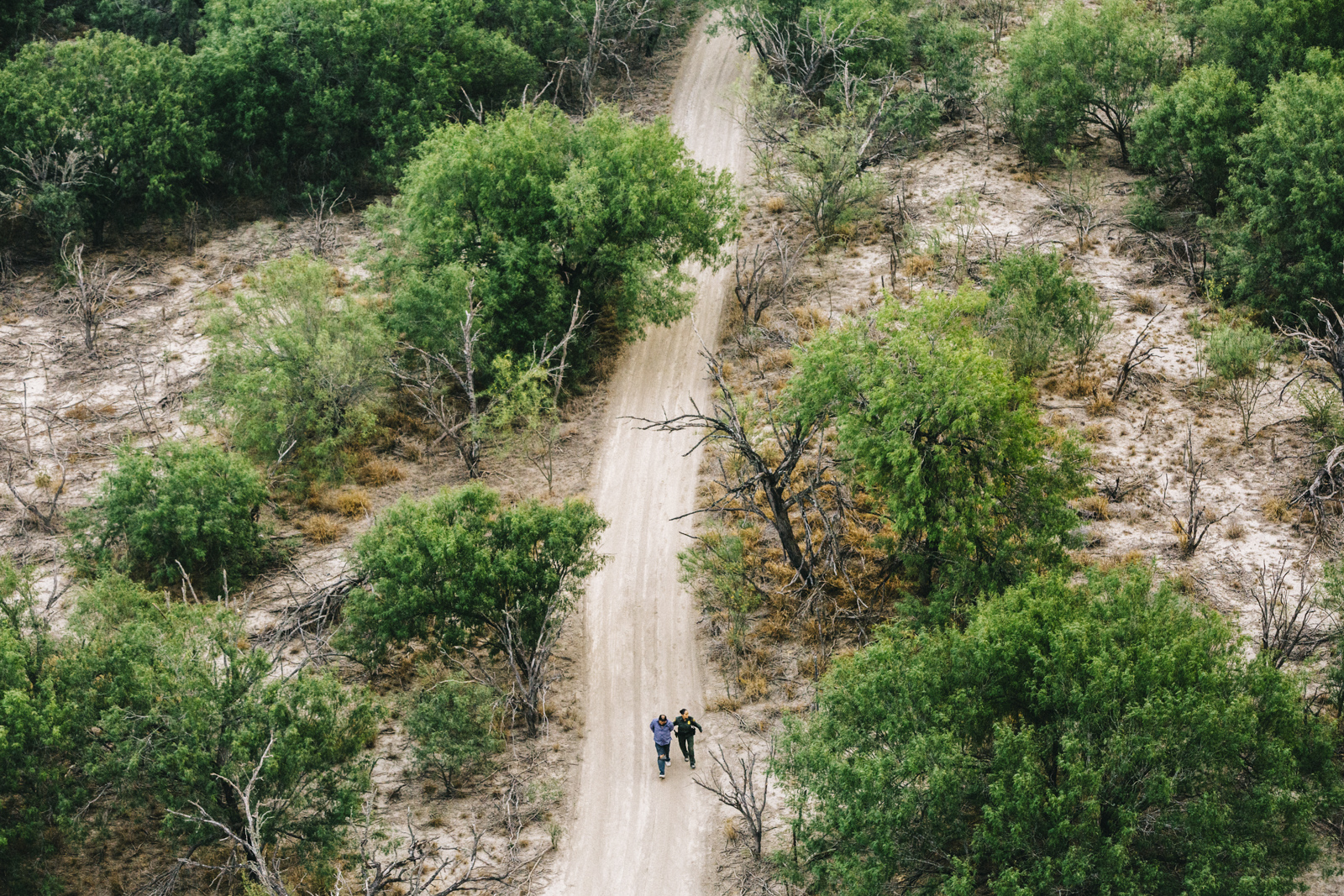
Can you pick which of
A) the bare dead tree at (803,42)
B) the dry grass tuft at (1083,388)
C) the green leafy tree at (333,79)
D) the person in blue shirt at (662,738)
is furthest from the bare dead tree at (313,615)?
the bare dead tree at (803,42)

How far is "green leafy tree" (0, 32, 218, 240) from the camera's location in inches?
1994

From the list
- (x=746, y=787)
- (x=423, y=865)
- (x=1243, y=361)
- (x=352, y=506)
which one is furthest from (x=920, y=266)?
(x=423, y=865)

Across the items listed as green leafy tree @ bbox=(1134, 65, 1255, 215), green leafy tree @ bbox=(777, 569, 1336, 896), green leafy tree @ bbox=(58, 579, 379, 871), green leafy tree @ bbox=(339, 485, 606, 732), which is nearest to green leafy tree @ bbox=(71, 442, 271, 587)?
green leafy tree @ bbox=(339, 485, 606, 732)

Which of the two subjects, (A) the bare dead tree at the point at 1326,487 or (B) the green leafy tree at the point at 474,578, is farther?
(A) the bare dead tree at the point at 1326,487

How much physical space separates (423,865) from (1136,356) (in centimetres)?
2970

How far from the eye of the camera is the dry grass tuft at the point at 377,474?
42.7 metres

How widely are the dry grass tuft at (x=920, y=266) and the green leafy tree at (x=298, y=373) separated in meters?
20.9

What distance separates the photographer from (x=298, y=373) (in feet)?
138

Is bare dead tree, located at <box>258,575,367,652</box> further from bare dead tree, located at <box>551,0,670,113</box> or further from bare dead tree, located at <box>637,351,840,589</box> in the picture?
bare dead tree, located at <box>551,0,670,113</box>

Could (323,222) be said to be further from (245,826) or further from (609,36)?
(245,826)

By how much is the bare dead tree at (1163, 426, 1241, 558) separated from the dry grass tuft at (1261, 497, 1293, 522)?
2.69 feet

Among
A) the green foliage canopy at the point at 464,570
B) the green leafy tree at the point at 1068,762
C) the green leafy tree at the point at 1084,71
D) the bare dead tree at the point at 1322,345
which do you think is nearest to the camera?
the green leafy tree at the point at 1068,762

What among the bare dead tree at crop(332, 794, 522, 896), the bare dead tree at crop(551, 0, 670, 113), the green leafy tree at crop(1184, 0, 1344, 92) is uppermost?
the green leafy tree at crop(1184, 0, 1344, 92)

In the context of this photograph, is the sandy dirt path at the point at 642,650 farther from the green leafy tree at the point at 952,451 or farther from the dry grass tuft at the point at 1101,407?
the dry grass tuft at the point at 1101,407
